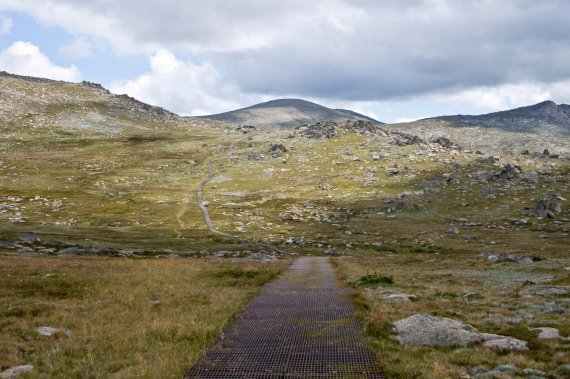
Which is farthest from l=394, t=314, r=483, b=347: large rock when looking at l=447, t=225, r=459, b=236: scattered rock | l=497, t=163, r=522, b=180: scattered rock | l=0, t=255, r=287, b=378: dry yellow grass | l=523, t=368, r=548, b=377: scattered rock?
l=497, t=163, r=522, b=180: scattered rock

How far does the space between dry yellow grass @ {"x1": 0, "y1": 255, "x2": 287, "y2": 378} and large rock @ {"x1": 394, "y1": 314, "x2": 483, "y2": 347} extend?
7159 millimetres

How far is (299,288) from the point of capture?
Answer: 1198 inches

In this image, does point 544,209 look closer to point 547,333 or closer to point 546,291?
point 546,291

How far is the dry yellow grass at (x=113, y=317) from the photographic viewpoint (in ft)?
45.9

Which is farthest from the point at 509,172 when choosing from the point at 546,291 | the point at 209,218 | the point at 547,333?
the point at 547,333

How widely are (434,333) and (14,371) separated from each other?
539 inches

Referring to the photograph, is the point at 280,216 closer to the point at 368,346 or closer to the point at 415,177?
the point at 415,177

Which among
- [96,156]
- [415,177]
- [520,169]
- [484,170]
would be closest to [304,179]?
[415,177]

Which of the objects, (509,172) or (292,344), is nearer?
(292,344)

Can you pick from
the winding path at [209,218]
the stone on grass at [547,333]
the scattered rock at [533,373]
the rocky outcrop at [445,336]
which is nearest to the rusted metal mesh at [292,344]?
the rocky outcrop at [445,336]

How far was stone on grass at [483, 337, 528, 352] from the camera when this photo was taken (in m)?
14.9

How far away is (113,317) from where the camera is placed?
2053 centimetres

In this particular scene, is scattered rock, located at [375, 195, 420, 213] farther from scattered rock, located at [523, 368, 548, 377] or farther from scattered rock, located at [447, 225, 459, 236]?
scattered rock, located at [523, 368, 548, 377]

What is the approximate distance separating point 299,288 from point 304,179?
136 meters
